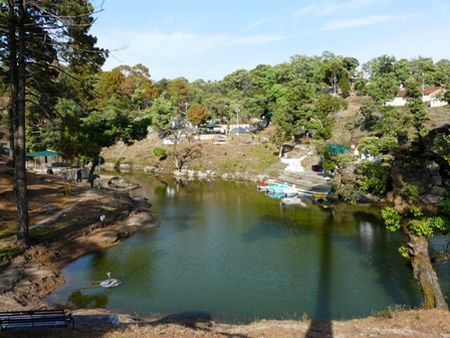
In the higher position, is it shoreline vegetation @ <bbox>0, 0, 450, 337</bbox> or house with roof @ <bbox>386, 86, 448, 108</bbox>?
house with roof @ <bbox>386, 86, 448, 108</bbox>

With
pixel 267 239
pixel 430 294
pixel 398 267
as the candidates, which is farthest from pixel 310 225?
pixel 430 294

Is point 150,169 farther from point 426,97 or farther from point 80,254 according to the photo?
point 426,97

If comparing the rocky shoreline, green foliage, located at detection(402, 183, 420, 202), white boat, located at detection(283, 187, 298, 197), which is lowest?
the rocky shoreline

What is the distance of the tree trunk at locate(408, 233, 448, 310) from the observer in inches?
669

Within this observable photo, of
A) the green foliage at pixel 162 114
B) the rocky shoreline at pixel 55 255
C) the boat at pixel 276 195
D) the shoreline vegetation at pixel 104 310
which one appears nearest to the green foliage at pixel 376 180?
the shoreline vegetation at pixel 104 310

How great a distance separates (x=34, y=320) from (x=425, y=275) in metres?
14.9

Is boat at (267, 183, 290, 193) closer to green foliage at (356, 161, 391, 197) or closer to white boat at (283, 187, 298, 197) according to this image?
white boat at (283, 187, 298, 197)

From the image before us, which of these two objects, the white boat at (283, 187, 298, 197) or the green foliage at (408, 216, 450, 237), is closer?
the green foliage at (408, 216, 450, 237)

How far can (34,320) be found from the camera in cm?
1345

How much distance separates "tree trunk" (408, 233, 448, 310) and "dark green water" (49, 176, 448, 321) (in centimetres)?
307

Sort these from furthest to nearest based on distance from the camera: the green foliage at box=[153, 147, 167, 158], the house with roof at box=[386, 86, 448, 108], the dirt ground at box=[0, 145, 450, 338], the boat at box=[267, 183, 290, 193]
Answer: the house with roof at box=[386, 86, 448, 108], the green foliage at box=[153, 147, 167, 158], the boat at box=[267, 183, 290, 193], the dirt ground at box=[0, 145, 450, 338]

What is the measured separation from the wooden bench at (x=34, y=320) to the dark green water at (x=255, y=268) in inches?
246

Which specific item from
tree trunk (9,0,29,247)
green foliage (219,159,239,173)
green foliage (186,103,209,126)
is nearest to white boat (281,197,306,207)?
green foliage (219,159,239,173)

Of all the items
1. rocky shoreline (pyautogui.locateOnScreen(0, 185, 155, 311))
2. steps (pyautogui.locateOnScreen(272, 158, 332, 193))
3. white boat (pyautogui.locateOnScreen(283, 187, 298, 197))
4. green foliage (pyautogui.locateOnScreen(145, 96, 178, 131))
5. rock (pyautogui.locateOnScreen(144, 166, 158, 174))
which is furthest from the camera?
green foliage (pyautogui.locateOnScreen(145, 96, 178, 131))
